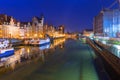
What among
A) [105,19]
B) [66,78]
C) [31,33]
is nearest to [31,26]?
[31,33]

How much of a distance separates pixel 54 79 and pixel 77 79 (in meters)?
1.71

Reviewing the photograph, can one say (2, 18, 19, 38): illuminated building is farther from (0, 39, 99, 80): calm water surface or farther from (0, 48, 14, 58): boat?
(0, 39, 99, 80): calm water surface

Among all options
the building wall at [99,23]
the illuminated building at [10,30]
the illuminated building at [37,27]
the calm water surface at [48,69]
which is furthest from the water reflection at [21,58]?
the illuminated building at [37,27]

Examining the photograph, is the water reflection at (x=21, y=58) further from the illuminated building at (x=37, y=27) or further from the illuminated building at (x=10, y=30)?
the illuminated building at (x=37, y=27)

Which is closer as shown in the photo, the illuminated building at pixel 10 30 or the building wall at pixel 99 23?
the illuminated building at pixel 10 30

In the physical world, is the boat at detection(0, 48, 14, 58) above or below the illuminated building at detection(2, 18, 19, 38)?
below

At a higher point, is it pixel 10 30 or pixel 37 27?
pixel 37 27

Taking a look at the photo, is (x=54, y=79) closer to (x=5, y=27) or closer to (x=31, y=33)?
(x=5, y=27)

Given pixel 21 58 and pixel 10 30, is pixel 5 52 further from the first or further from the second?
pixel 10 30

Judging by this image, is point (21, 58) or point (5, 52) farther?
point (5, 52)

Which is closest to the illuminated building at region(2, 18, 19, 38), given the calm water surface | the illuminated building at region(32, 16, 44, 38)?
the illuminated building at region(32, 16, 44, 38)

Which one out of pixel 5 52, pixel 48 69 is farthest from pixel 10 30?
pixel 48 69

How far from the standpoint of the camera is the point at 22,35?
5856 inches

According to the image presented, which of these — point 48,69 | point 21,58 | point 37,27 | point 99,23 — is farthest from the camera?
point 37,27
